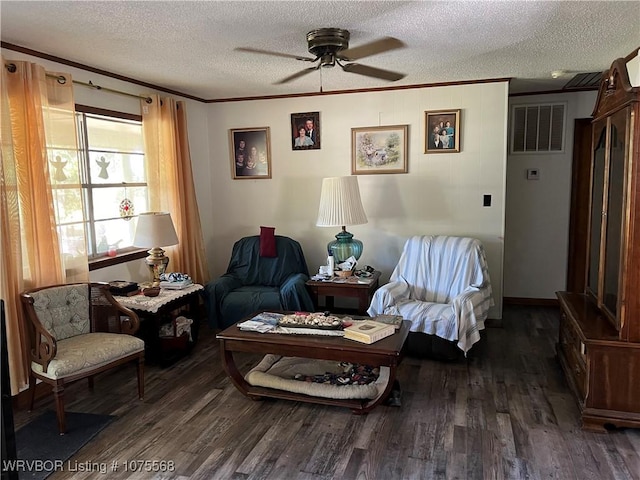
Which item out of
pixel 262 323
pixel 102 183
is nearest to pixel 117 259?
pixel 102 183

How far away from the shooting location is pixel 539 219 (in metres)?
5.20

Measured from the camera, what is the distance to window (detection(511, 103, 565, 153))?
499 cm

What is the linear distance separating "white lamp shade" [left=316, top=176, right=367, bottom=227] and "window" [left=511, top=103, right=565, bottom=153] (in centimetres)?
211

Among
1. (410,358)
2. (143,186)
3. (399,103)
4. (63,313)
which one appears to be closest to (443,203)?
(399,103)

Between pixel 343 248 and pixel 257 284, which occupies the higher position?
pixel 343 248

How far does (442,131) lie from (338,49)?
1933 mm

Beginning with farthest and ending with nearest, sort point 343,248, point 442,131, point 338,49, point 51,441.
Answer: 1. point 442,131
2. point 343,248
3. point 338,49
4. point 51,441

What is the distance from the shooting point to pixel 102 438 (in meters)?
2.71

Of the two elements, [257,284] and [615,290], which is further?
[257,284]

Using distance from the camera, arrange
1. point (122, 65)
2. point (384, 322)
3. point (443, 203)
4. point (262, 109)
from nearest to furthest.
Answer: point (384, 322) → point (122, 65) → point (443, 203) → point (262, 109)

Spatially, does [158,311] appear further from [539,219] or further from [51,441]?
[539,219]

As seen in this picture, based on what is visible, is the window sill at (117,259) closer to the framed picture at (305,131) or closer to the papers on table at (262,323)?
the papers on table at (262,323)

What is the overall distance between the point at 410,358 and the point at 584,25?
8.53ft

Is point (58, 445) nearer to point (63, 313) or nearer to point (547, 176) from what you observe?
point (63, 313)
